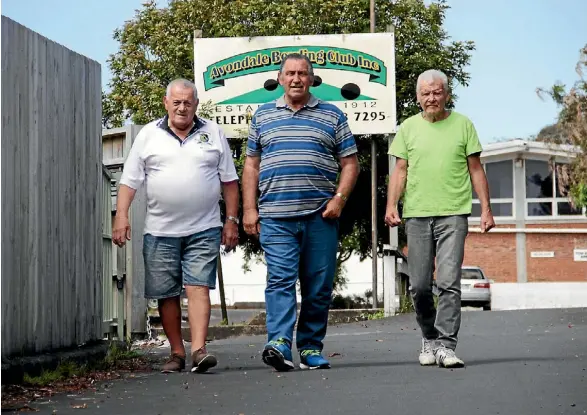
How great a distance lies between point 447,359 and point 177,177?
2139mm

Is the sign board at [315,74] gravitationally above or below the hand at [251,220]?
above

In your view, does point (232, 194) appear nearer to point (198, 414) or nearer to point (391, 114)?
point (198, 414)

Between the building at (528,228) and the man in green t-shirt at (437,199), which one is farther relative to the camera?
the building at (528,228)

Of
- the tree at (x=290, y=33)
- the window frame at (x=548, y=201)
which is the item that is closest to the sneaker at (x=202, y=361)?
the tree at (x=290, y=33)

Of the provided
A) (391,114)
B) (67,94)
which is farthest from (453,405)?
(391,114)

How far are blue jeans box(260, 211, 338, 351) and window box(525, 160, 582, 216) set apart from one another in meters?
43.4

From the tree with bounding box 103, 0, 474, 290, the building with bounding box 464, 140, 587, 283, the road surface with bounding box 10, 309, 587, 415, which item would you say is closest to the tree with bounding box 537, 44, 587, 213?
the tree with bounding box 103, 0, 474, 290

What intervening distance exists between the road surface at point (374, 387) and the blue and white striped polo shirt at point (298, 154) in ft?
3.65

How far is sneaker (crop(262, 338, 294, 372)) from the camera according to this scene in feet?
27.5

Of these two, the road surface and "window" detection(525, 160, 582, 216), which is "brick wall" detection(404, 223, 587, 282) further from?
the road surface

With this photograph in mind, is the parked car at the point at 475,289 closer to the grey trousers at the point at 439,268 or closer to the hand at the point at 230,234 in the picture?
the grey trousers at the point at 439,268

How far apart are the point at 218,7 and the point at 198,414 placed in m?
32.4

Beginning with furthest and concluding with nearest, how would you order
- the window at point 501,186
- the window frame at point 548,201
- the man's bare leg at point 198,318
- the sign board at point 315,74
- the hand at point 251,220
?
the window at point 501,186 < the window frame at point 548,201 < the sign board at point 315,74 < the hand at point 251,220 < the man's bare leg at point 198,318

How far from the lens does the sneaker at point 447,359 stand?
8.46m
